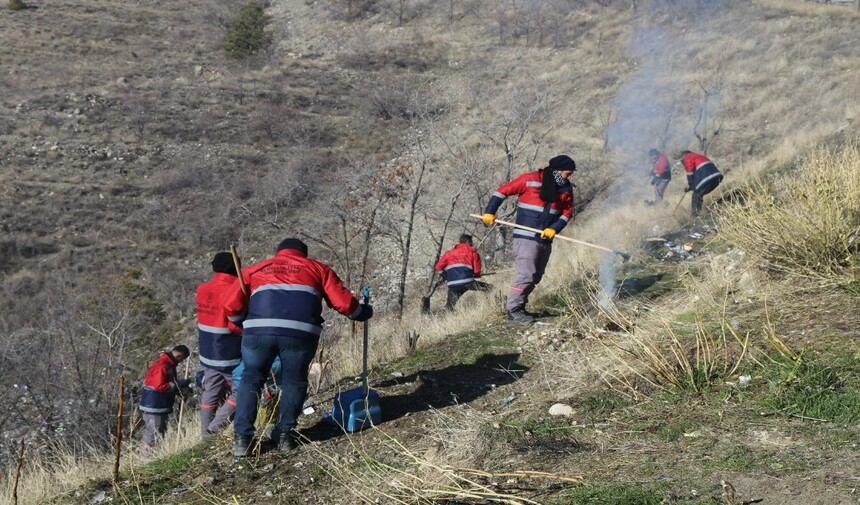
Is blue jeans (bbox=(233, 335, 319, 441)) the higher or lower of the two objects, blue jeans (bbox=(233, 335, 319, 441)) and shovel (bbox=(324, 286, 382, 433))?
the higher

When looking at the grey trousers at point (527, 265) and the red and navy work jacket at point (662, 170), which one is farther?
the red and navy work jacket at point (662, 170)

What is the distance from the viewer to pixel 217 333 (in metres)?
6.49

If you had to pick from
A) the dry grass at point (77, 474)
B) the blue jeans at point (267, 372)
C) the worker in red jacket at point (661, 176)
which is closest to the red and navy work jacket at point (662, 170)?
the worker in red jacket at point (661, 176)

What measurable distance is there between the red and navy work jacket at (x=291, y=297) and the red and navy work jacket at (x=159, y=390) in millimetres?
3869

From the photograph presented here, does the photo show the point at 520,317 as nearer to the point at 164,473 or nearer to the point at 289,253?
the point at 289,253

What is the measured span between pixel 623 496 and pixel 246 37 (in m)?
35.0

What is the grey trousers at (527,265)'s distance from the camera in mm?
8039

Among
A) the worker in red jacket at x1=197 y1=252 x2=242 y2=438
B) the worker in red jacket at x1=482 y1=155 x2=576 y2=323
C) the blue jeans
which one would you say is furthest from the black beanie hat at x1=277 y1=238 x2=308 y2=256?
the worker in red jacket at x1=482 y1=155 x2=576 y2=323

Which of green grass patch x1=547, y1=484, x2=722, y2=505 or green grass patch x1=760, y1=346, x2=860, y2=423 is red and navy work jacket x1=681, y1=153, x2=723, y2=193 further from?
green grass patch x1=547, y1=484, x2=722, y2=505

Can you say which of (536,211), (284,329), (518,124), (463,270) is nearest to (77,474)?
(284,329)

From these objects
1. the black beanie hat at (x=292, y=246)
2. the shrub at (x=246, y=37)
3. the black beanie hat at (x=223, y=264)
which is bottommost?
the black beanie hat at (x=223, y=264)

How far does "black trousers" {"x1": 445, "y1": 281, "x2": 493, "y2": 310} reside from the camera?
34.9 ft

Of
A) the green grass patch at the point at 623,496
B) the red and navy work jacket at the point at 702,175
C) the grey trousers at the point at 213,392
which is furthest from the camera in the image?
the red and navy work jacket at the point at 702,175

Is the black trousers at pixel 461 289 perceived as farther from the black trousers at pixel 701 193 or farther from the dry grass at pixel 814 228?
the black trousers at pixel 701 193
